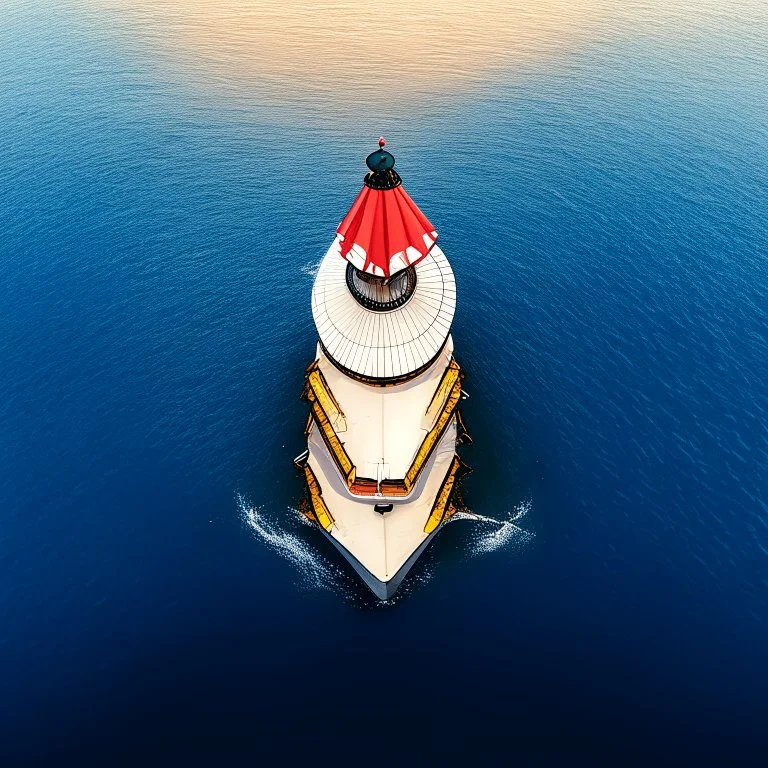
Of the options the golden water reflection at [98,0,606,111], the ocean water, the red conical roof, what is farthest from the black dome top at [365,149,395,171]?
the golden water reflection at [98,0,606,111]

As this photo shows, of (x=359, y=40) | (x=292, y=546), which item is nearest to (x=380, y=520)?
(x=292, y=546)

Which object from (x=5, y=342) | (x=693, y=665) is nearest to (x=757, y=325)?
(x=693, y=665)

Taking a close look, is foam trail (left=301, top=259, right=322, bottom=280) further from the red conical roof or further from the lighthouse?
the red conical roof

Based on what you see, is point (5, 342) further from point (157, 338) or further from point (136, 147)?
point (136, 147)

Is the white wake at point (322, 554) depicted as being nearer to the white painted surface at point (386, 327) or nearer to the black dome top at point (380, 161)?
the white painted surface at point (386, 327)

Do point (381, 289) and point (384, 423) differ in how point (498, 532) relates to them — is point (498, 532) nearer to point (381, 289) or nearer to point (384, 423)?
point (384, 423)

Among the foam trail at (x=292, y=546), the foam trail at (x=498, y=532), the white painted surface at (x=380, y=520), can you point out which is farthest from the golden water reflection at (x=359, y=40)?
the foam trail at (x=498, y=532)
